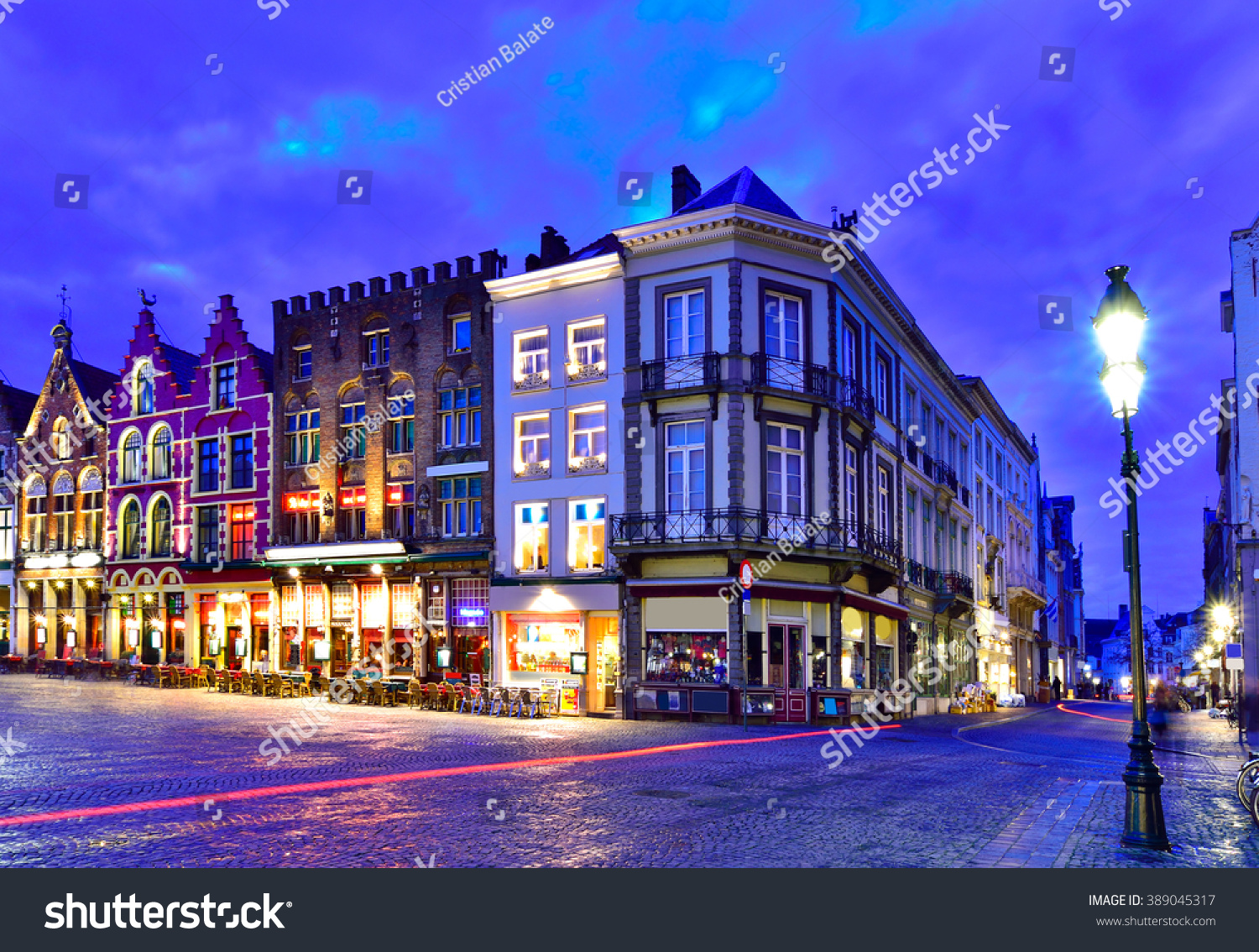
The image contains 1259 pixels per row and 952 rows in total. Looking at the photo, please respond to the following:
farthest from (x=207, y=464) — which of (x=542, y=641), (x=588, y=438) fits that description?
(x=588, y=438)

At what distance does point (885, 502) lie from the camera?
36938 millimetres

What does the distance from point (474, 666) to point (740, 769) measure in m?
20.3

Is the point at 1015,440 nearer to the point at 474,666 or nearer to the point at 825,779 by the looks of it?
the point at 474,666

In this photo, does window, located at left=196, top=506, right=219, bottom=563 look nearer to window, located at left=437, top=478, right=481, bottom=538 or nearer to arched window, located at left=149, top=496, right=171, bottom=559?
arched window, located at left=149, top=496, right=171, bottom=559

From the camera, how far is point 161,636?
146 feet

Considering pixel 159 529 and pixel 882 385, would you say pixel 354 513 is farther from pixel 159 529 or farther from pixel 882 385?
pixel 882 385

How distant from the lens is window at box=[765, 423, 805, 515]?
29656 mm

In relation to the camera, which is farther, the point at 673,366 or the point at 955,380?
the point at 955,380

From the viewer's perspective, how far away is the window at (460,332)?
3666cm

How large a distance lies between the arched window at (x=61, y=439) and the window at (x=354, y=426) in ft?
65.8

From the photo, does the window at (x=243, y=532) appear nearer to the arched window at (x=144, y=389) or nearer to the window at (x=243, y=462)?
the window at (x=243, y=462)

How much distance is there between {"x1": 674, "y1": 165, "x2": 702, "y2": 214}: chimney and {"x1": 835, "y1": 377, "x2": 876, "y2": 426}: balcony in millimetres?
8771

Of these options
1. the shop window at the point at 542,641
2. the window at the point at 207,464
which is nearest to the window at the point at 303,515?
the window at the point at 207,464
